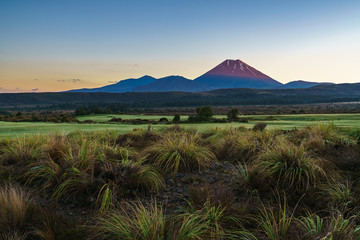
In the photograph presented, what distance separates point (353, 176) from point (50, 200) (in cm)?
610

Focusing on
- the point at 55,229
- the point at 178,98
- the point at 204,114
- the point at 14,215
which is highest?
the point at 178,98

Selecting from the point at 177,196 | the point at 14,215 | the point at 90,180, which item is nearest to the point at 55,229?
the point at 14,215

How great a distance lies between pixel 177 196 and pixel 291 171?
232 centimetres

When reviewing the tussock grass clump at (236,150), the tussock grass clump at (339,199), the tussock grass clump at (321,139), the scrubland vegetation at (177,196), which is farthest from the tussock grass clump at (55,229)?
the tussock grass clump at (321,139)

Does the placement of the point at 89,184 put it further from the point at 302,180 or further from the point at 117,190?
the point at 302,180

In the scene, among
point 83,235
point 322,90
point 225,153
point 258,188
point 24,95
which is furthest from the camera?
point 322,90

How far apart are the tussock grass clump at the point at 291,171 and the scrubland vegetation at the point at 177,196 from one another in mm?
20

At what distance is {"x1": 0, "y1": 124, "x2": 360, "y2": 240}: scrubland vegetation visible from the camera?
9.59ft

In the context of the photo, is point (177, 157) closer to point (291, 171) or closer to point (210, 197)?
point (210, 197)

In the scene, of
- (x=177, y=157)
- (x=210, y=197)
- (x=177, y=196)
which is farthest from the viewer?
(x=177, y=157)

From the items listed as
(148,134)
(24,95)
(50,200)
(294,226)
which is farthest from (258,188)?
(24,95)

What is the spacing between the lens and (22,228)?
10.2ft

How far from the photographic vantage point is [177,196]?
174 inches

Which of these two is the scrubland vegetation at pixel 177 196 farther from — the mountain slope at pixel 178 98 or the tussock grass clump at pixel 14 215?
the mountain slope at pixel 178 98
